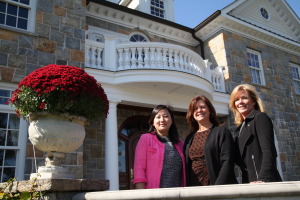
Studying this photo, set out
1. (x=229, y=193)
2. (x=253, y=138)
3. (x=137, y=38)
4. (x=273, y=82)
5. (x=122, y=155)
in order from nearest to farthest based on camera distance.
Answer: (x=229, y=193), (x=253, y=138), (x=122, y=155), (x=137, y=38), (x=273, y=82)

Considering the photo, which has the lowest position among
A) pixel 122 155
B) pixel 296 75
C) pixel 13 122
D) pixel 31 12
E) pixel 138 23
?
pixel 122 155

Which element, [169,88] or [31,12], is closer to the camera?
[31,12]

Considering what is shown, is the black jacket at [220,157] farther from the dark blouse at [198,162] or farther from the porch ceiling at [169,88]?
the porch ceiling at [169,88]

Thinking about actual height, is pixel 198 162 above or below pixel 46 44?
below

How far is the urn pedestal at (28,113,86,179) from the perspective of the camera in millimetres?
2518

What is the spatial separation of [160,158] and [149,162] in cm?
12

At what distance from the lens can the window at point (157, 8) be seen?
39.4 feet

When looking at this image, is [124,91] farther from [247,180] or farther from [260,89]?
[260,89]

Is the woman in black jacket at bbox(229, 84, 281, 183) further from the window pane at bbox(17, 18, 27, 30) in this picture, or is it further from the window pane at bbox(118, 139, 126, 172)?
the window pane at bbox(118, 139, 126, 172)

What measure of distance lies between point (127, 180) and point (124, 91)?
2.78 metres

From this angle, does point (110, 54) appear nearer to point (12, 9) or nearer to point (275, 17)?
point (12, 9)

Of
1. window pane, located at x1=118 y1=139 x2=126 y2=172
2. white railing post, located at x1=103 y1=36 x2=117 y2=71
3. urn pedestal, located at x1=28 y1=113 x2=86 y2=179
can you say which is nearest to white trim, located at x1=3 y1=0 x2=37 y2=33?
white railing post, located at x1=103 y1=36 x2=117 y2=71

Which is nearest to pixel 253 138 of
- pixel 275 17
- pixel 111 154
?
pixel 111 154

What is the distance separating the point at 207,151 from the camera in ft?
8.40
